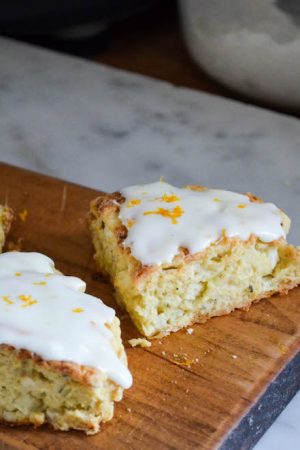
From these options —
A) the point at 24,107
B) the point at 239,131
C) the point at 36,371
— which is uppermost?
the point at 36,371

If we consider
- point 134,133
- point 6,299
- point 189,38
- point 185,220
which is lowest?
point 134,133

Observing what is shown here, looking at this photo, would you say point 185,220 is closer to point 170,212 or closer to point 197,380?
point 170,212

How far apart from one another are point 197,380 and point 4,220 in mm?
697

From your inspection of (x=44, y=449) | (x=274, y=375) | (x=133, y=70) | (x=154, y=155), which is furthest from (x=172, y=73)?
(x=44, y=449)

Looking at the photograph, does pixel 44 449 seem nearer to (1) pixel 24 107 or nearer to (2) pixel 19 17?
(1) pixel 24 107

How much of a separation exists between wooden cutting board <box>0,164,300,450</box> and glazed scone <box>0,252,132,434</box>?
39mm

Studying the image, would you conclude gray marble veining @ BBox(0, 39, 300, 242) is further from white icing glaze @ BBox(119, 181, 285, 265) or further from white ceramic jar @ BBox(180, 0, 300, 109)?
white icing glaze @ BBox(119, 181, 285, 265)

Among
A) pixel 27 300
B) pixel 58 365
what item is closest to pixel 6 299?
pixel 27 300

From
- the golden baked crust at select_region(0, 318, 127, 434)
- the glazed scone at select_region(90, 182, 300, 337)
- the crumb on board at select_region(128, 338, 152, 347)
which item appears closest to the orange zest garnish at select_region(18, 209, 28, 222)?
the glazed scone at select_region(90, 182, 300, 337)

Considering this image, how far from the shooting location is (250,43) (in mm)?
3146

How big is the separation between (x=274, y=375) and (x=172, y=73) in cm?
197

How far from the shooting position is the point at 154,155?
10.5 ft

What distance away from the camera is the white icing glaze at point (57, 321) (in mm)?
1895

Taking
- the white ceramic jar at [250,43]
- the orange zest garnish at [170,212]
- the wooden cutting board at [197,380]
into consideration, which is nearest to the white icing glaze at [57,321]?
the wooden cutting board at [197,380]
